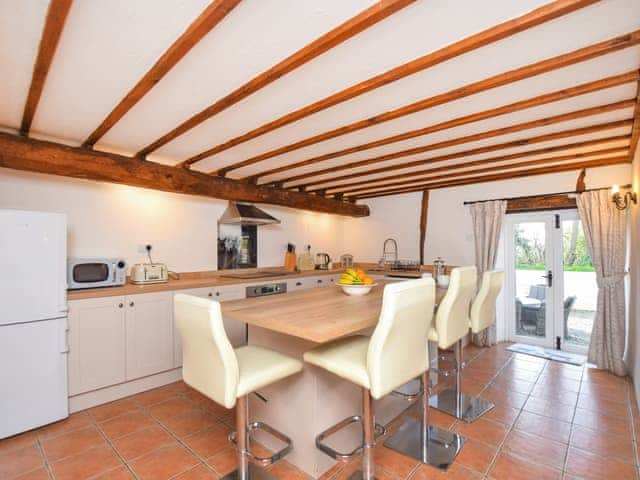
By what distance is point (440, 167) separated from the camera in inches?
147

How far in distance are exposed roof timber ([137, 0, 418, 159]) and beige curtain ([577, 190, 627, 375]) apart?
3721 mm

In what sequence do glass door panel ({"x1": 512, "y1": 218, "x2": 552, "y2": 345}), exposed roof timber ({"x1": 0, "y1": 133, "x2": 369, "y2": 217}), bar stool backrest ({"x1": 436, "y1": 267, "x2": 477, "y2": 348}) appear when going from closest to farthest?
bar stool backrest ({"x1": 436, "y1": 267, "x2": 477, "y2": 348})
exposed roof timber ({"x1": 0, "y1": 133, "x2": 369, "y2": 217})
glass door panel ({"x1": 512, "y1": 218, "x2": 552, "y2": 345})

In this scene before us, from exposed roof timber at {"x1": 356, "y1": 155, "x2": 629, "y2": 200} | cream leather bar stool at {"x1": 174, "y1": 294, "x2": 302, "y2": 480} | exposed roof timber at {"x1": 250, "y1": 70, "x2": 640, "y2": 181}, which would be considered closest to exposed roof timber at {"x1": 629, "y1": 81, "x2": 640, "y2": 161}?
exposed roof timber at {"x1": 356, "y1": 155, "x2": 629, "y2": 200}

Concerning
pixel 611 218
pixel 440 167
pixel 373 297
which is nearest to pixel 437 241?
pixel 440 167

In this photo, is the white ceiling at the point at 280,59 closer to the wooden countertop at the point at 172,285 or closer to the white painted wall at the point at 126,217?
the white painted wall at the point at 126,217

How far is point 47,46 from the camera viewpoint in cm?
147

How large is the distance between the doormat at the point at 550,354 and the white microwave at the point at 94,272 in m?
4.75

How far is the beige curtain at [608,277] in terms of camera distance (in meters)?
3.42

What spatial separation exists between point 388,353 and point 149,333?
257cm

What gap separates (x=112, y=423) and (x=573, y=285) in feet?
17.0

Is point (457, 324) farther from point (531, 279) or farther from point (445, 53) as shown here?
point (531, 279)

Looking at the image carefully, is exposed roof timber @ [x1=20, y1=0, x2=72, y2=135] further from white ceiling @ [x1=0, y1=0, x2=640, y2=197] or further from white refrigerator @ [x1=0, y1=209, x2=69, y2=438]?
white refrigerator @ [x1=0, y1=209, x2=69, y2=438]

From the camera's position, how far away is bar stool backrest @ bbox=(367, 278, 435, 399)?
55.1 inches

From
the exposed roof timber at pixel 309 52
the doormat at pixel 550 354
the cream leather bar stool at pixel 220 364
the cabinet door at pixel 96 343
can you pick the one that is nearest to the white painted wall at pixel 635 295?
the doormat at pixel 550 354
